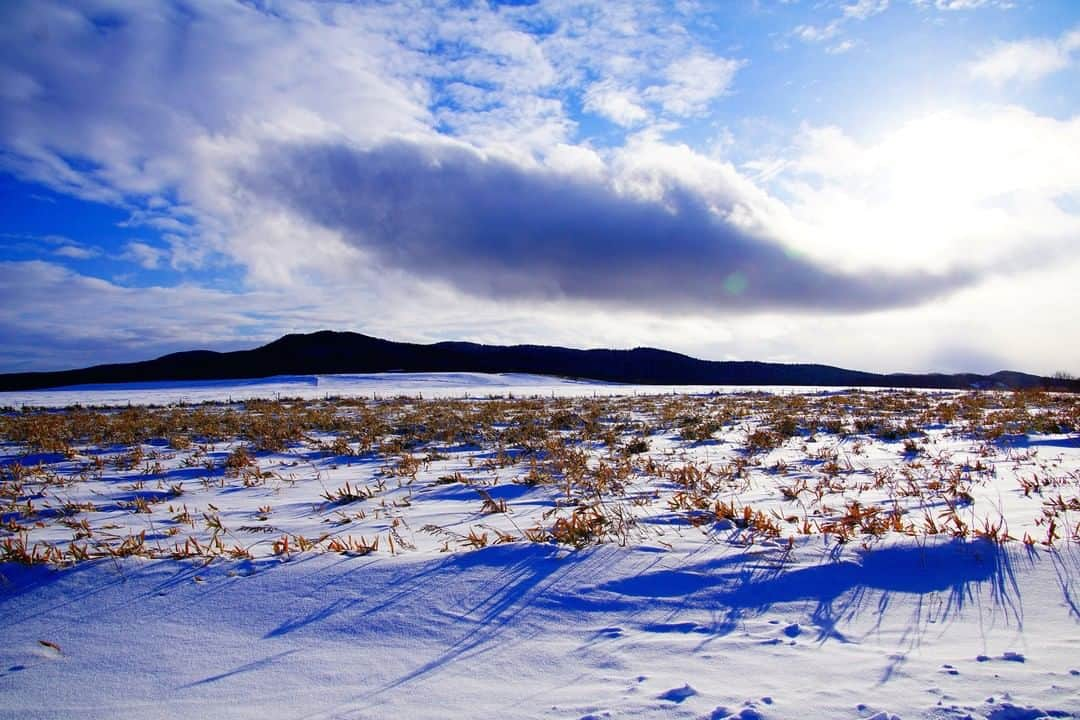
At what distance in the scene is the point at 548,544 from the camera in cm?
320

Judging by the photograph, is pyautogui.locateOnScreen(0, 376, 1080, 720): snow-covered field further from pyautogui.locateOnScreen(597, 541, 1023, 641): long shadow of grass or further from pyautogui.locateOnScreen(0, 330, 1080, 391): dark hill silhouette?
pyautogui.locateOnScreen(0, 330, 1080, 391): dark hill silhouette

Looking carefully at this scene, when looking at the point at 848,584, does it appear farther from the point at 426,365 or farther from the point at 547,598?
the point at 426,365

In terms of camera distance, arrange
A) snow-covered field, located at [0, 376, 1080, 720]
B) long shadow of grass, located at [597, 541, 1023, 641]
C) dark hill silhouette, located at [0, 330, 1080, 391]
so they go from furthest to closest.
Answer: dark hill silhouette, located at [0, 330, 1080, 391] < long shadow of grass, located at [597, 541, 1023, 641] < snow-covered field, located at [0, 376, 1080, 720]

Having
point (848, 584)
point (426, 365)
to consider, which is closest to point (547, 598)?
point (848, 584)

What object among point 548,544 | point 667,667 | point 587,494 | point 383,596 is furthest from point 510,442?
point 667,667

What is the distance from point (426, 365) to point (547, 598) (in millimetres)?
73201

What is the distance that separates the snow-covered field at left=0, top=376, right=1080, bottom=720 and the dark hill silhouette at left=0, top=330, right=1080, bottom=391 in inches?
2279

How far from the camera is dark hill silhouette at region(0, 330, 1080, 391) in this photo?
66125mm

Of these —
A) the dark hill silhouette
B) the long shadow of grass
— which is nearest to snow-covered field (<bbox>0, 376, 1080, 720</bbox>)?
the long shadow of grass

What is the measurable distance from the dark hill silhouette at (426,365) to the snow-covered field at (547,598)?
5789 cm

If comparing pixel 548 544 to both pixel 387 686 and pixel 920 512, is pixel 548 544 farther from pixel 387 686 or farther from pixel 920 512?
pixel 920 512

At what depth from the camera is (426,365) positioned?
74188mm

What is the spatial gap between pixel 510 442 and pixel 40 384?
79.6 meters

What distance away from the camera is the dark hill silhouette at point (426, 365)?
2603 inches
